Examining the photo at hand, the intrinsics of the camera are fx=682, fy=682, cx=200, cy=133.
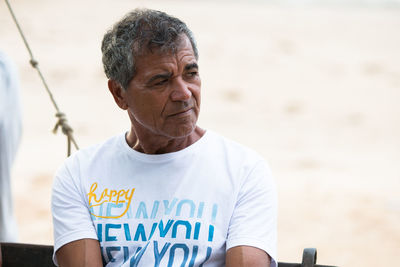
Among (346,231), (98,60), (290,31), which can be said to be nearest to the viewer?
(346,231)

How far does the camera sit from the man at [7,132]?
9.66 ft

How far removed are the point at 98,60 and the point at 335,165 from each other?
7339mm

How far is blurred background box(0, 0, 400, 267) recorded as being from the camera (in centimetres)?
623

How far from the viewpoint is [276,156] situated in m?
9.04

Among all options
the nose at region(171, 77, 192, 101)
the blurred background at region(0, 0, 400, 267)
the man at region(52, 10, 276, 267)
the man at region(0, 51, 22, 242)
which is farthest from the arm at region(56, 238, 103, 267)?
the blurred background at region(0, 0, 400, 267)

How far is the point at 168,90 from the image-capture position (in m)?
2.05

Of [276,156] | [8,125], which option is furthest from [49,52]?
[8,125]

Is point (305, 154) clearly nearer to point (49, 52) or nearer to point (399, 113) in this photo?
point (399, 113)

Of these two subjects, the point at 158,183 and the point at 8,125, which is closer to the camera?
the point at 158,183

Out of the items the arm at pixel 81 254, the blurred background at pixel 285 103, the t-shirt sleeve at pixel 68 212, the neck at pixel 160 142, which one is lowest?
the blurred background at pixel 285 103

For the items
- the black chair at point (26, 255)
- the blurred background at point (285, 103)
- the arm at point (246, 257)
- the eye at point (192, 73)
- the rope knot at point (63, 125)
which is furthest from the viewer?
the blurred background at point (285, 103)

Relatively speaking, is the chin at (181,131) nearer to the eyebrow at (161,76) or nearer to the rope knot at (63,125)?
the eyebrow at (161,76)

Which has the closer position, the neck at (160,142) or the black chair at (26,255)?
the neck at (160,142)

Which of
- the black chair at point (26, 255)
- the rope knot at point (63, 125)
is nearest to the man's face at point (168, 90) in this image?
the black chair at point (26, 255)
